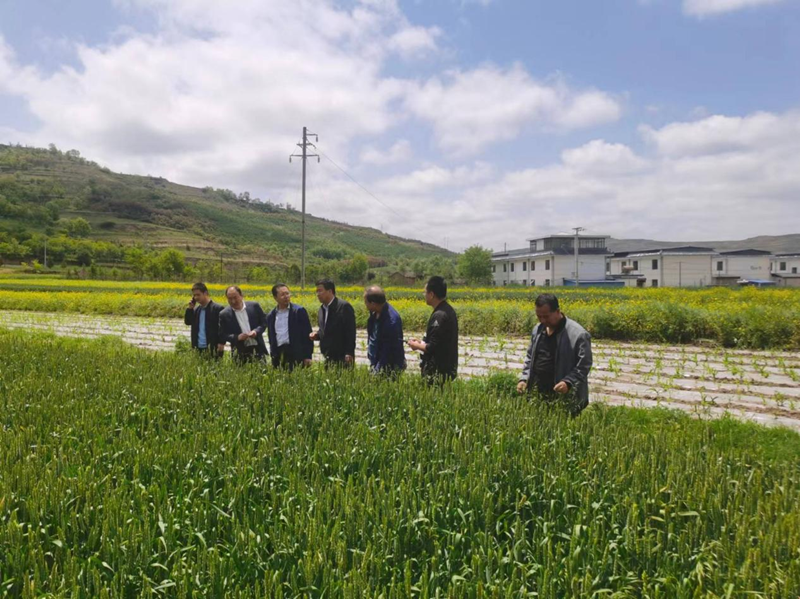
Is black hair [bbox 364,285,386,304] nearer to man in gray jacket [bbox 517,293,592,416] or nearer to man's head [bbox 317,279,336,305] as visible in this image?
man's head [bbox 317,279,336,305]

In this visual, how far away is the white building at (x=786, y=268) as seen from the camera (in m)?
60.5

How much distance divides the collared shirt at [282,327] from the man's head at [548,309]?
319cm

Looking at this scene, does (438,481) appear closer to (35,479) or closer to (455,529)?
(455,529)

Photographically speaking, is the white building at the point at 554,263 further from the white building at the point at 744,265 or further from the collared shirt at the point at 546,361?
the collared shirt at the point at 546,361

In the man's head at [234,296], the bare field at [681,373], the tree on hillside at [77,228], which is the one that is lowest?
the bare field at [681,373]

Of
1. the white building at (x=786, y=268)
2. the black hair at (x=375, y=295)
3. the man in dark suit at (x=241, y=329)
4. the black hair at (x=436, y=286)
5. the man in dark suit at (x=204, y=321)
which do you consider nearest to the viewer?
the black hair at (x=436, y=286)

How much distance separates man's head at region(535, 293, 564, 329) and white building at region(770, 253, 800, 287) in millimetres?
68379

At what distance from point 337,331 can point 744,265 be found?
65.2m

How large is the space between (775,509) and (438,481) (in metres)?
1.67

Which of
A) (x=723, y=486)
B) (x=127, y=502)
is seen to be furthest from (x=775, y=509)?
(x=127, y=502)

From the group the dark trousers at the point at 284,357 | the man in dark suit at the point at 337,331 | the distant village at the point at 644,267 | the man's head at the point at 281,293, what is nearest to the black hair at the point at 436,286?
the man in dark suit at the point at 337,331

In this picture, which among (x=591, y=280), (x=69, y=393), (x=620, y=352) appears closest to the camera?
(x=69, y=393)

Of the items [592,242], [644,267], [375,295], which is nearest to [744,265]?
[644,267]

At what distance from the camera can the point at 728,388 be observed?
7891 mm
